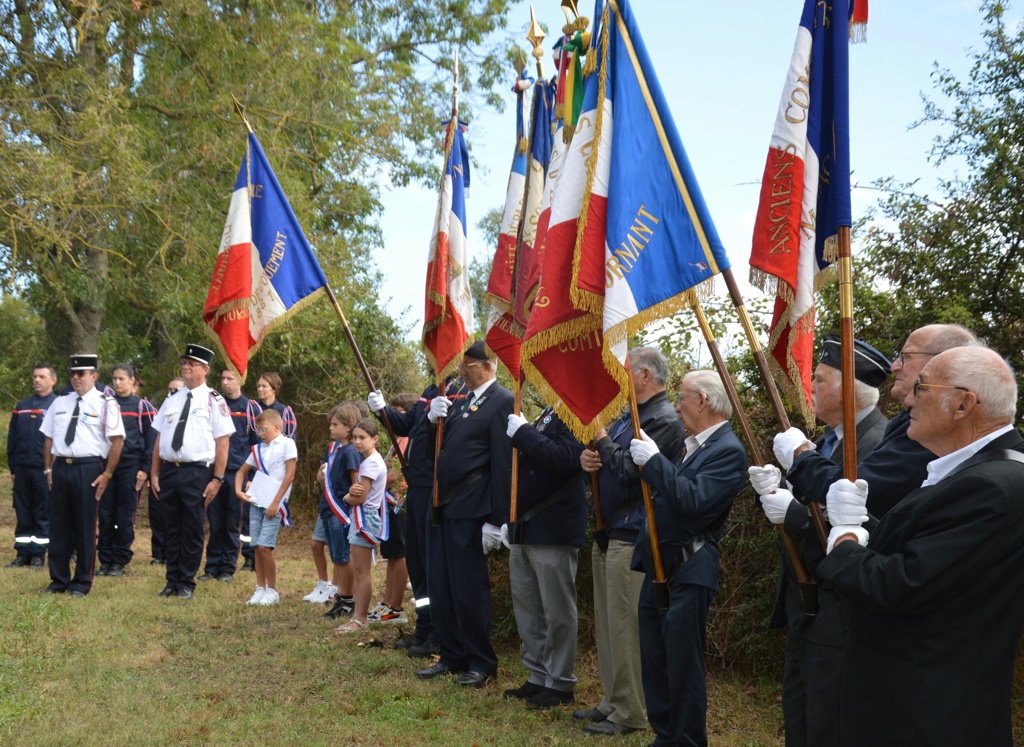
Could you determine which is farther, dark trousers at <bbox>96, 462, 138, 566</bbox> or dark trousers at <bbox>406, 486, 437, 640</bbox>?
dark trousers at <bbox>96, 462, 138, 566</bbox>

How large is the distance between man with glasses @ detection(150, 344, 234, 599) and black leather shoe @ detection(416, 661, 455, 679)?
393 centimetres

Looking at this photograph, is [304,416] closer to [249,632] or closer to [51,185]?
[51,185]

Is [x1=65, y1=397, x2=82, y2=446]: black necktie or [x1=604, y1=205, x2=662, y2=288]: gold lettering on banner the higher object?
[x1=604, y1=205, x2=662, y2=288]: gold lettering on banner

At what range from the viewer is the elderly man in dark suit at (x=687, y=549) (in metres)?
4.61

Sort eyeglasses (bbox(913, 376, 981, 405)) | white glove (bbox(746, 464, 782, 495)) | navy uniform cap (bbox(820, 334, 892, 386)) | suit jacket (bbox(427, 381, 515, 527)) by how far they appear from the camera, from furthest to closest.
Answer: suit jacket (bbox(427, 381, 515, 527)), navy uniform cap (bbox(820, 334, 892, 386)), white glove (bbox(746, 464, 782, 495)), eyeglasses (bbox(913, 376, 981, 405))

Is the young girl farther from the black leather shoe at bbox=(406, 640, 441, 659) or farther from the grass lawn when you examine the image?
the black leather shoe at bbox=(406, 640, 441, 659)

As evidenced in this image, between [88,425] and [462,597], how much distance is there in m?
4.98

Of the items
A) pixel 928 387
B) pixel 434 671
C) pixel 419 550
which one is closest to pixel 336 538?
pixel 419 550

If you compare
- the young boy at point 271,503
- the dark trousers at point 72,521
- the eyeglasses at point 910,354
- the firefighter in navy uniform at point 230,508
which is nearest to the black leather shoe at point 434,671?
the young boy at point 271,503

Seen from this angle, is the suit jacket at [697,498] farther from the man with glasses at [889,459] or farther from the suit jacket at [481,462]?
the suit jacket at [481,462]

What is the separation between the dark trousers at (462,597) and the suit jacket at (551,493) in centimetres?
70

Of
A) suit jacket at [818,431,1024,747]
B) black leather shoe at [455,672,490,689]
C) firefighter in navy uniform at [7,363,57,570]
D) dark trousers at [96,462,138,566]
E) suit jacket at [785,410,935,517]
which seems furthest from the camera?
firefighter in navy uniform at [7,363,57,570]

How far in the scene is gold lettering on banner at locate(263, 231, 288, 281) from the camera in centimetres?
748

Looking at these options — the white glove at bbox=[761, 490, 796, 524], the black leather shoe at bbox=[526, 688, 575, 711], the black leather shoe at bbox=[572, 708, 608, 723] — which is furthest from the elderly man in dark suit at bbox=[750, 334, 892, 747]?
the black leather shoe at bbox=[526, 688, 575, 711]
